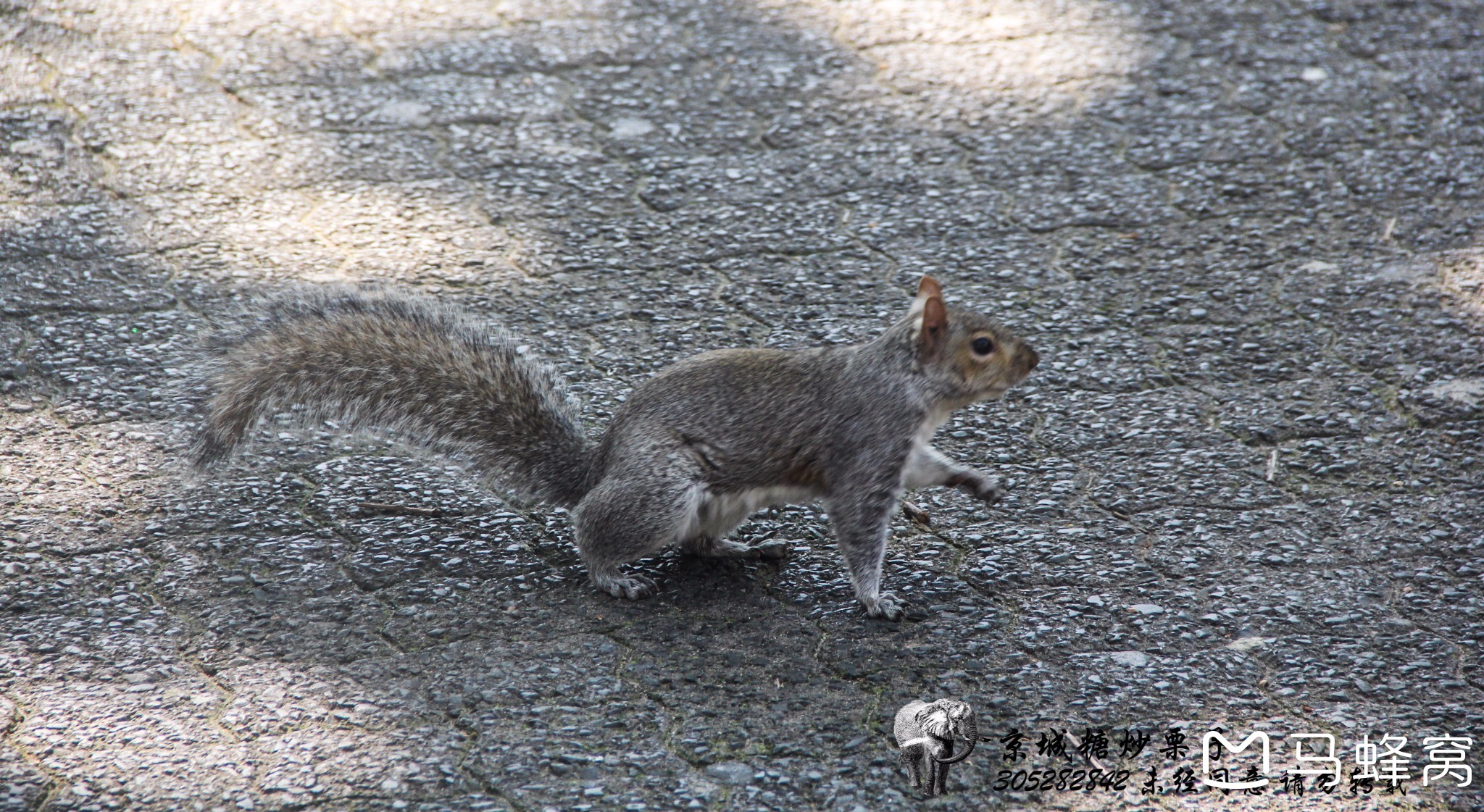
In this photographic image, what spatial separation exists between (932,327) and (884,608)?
57 centimetres

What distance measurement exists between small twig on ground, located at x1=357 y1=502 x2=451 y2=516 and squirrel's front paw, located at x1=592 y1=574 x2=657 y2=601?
497mm

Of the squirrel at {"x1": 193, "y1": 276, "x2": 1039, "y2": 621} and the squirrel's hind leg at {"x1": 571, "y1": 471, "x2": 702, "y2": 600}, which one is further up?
the squirrel at {"x1": 193, "y1": 276, "x2": 1039, "y2": 621}

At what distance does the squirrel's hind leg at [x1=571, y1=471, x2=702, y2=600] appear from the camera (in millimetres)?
2535

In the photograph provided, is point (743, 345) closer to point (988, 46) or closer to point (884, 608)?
point (884, 608)

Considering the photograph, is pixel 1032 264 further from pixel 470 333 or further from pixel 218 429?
pixel 218 429

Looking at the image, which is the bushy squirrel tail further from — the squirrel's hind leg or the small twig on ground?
the small twig on ground

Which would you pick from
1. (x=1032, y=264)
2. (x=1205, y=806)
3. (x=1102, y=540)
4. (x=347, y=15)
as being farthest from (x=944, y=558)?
(x=347, y=15)

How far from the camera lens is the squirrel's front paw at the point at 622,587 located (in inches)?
104

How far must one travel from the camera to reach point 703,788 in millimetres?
2172

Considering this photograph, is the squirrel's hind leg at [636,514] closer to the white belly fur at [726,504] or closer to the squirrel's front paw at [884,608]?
the white belly fur at [726,504]

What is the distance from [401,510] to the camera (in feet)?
9.68

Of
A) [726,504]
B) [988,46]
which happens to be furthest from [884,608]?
[988,46]

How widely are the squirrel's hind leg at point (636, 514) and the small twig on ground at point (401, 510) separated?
50 centimetres

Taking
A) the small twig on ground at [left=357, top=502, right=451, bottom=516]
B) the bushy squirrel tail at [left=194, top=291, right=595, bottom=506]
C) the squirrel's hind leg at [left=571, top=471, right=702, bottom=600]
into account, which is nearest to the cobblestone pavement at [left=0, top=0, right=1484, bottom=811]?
the small twig on ground at [left=357, top=502, right=451, bottom=516]
